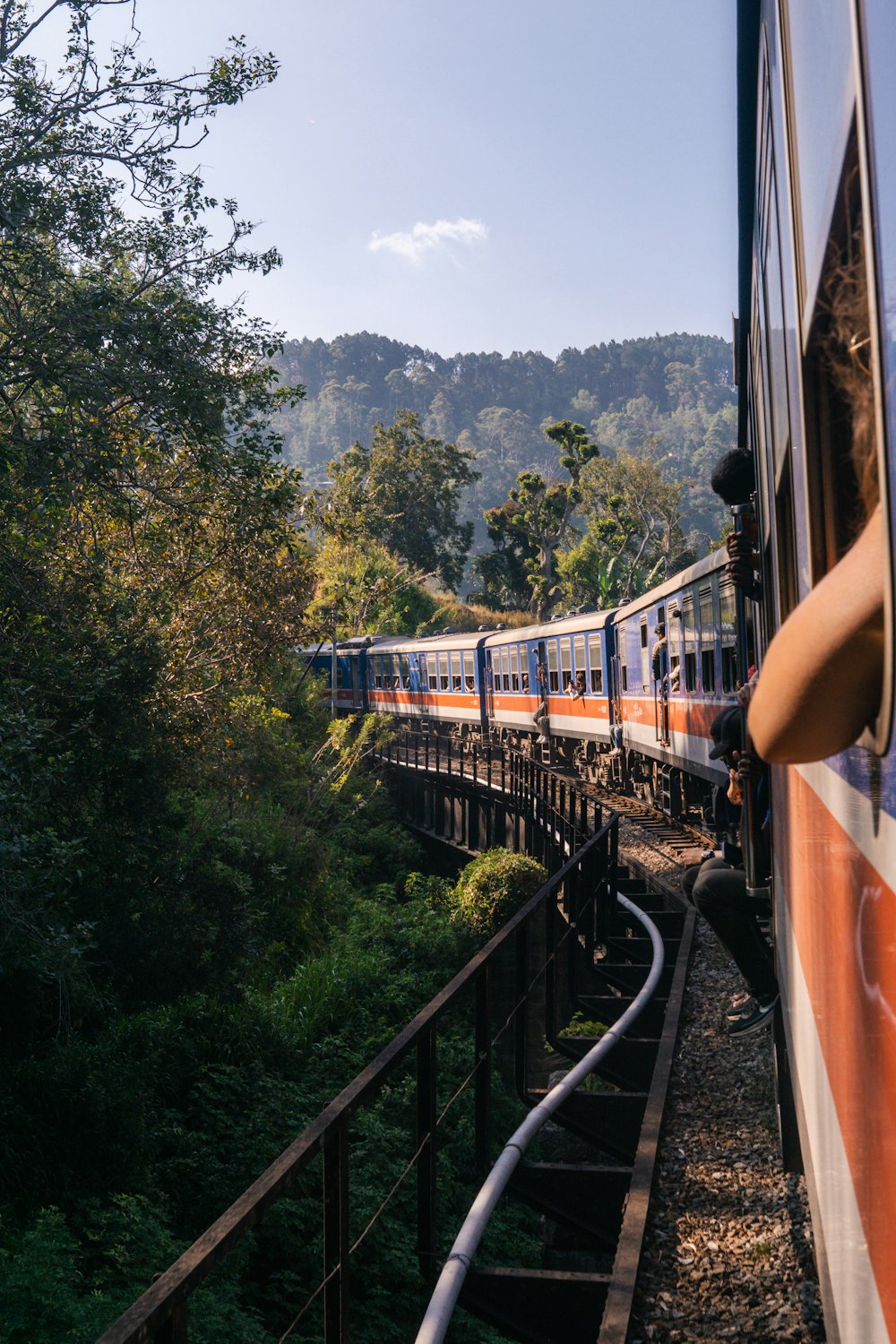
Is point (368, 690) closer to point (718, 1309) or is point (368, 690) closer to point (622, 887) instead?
point (622, 887)

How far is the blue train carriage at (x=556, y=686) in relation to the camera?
22797 millimetres

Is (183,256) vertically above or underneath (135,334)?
above

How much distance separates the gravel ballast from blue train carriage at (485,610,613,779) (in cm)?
1483

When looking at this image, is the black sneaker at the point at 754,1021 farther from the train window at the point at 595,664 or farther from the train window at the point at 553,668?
the train window at the point at 553,668

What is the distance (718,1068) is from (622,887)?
578cm

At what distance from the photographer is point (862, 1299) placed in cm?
141

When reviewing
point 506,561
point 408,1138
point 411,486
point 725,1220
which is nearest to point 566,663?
point 408,1138

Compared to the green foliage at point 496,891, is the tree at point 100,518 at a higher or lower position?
higher

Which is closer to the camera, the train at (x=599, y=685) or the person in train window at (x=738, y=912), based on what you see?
the person in train window at (x=738, y=912)

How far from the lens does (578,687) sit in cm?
2392

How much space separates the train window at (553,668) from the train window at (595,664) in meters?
2.57

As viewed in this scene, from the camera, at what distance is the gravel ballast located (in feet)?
14.8

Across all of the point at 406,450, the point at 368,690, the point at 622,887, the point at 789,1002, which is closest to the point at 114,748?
the point at 622,887

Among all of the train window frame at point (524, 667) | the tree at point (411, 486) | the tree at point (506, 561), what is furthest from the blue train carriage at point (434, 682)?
the tree at point (411, 486)
